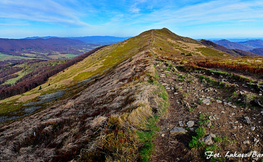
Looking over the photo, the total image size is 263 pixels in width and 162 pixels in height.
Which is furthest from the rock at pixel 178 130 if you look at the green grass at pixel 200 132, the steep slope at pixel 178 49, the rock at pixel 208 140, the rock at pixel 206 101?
the steep slope at pixel 178 49

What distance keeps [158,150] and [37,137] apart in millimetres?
13743

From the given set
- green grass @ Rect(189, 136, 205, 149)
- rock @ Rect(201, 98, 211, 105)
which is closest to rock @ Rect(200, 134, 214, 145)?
green grass @ Rect(189, 136, 205, 149)

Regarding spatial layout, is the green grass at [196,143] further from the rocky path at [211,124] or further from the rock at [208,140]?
the rock at [208,140]

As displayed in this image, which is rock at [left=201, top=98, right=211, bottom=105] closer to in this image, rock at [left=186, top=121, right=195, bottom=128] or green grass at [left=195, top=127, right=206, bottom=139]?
rock at [left=186, top=121, right=195, bottom=128]

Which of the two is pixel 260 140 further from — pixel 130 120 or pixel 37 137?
pixel 37 137

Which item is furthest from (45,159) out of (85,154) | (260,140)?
(260,140)

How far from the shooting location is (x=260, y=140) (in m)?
6.59

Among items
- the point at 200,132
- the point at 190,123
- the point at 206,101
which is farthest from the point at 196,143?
the point at 206,101

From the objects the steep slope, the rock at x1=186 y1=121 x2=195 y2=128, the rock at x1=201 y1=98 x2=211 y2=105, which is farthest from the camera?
the steep slope

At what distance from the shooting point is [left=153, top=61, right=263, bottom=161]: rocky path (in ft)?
22.2

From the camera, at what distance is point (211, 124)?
862cm

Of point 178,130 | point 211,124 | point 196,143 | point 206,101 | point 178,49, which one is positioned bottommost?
point 178,130

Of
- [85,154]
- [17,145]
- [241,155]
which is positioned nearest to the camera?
[241,155]

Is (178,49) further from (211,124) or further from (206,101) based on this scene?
(211,124)
